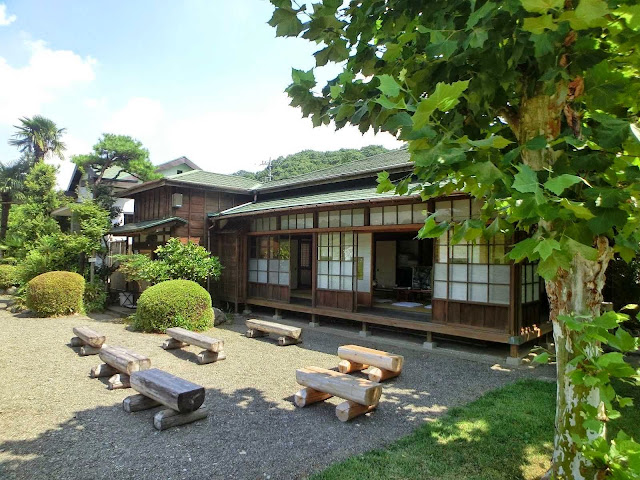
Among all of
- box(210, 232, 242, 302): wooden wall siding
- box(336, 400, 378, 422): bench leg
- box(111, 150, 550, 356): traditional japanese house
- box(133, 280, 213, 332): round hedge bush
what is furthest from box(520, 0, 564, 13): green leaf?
box(210, 232, 242, 302): wooden wall siding

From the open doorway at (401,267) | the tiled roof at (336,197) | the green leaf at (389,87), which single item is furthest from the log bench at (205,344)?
the green leaf at (389,87)

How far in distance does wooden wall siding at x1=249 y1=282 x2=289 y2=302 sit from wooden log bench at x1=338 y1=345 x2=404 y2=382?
5302 mm

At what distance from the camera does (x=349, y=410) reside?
443 cm

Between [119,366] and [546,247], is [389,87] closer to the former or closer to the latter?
[546,247]

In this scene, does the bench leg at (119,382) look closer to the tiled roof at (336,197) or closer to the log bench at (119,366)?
the log bench at (119,366)

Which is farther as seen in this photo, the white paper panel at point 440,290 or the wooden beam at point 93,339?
the white paper panel at point 440,290

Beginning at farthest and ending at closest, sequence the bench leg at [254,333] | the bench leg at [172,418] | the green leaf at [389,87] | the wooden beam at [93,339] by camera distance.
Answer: the bench leg at [254,333], the wooden beam at [93,339], the bench leg at [172,418], the green leaf at [389,87]

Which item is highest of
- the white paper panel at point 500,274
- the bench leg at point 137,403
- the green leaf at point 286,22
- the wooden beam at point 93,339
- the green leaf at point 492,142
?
the green leaf at point 286,22

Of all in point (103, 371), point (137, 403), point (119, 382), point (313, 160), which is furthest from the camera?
point (313, 160)

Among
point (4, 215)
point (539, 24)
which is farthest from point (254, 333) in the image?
point (4, 215)

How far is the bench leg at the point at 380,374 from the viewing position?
5.86m

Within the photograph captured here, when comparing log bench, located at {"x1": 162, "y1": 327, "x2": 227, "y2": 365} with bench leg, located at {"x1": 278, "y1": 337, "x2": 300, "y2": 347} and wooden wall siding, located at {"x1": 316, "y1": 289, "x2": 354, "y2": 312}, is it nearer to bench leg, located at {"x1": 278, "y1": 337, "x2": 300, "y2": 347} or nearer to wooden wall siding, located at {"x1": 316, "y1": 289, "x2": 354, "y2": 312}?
bench leg, located at {"x1": 278, "y1": 337, "x2": 300, "y2": 347}

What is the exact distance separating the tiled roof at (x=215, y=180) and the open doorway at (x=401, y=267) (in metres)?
5.56

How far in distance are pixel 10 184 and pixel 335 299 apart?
2461 cm
